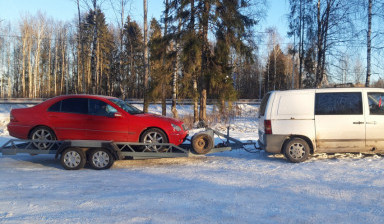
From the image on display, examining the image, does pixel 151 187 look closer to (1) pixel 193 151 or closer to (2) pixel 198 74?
(1) pixel 193 151

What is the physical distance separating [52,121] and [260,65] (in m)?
46.9

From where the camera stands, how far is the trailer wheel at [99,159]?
704 cm

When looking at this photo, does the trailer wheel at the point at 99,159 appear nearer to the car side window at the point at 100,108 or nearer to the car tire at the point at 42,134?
the car side window at the point at 100,108

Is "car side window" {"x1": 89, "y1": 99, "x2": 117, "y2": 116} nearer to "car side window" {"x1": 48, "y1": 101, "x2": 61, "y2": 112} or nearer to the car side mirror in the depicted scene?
the car side mirror

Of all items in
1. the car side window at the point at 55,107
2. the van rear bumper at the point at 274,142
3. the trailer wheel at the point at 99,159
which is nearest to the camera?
the trailer wheel at the point at 99,159

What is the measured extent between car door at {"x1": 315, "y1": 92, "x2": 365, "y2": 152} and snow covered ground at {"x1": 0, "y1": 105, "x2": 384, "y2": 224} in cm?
49

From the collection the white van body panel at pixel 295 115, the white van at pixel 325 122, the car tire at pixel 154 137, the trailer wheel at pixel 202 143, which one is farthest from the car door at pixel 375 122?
the car tire at pixel 154 137

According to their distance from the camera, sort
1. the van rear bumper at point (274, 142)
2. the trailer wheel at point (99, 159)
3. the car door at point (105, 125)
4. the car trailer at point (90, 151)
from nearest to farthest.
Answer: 1. the car trailer at point (90, 151)
2. the trailer wheel at point (99, 159)
3. the car door at point (105, 125)
4. the van rear bumper at point (274, 142)

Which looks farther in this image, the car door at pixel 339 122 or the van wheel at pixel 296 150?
the van wheel at pixel 296 150

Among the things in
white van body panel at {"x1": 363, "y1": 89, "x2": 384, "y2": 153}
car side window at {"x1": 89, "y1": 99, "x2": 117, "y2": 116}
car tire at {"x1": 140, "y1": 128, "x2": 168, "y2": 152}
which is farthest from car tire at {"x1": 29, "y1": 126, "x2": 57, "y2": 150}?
white van body panel at {"x1": 363, "y1": 89, "x2": 384, "y2": 153}

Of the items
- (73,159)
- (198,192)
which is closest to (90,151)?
(73,159)

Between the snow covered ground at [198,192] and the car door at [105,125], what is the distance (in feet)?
2.76

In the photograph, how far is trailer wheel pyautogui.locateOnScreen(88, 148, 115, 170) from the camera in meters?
7.04

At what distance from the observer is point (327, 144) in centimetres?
748
